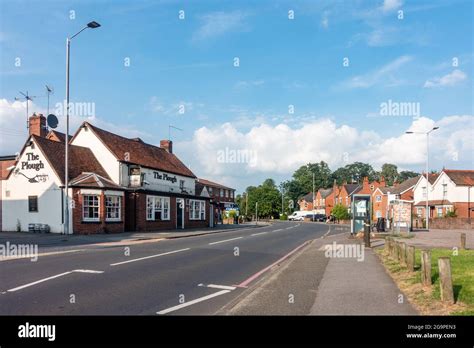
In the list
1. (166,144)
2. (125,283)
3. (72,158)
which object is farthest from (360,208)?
(166,144)

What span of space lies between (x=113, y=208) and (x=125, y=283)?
22431 millimetres

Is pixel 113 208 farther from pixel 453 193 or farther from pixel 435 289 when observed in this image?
pixel 453 193

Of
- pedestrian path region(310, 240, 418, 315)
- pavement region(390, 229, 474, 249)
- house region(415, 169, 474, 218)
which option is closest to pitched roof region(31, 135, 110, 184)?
pavement region(390, 229, 474, 249)

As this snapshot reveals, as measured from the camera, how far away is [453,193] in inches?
2169

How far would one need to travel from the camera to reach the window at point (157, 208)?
1411 inches

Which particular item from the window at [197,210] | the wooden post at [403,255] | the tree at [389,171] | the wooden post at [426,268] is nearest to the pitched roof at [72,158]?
the window at [197,210]

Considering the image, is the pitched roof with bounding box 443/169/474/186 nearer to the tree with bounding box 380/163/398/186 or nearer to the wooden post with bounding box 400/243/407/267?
the wooden post with bounding box 400/243/407/267

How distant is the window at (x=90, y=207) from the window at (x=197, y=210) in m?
14.1

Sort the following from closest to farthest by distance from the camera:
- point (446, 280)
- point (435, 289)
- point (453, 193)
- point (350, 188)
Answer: point (446, 280)
point (435, 289)
point (453, 193)
point (350, 188)

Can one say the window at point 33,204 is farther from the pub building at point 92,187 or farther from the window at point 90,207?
the window at point 90,207

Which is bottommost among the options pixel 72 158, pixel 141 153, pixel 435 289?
pixel 435 289
